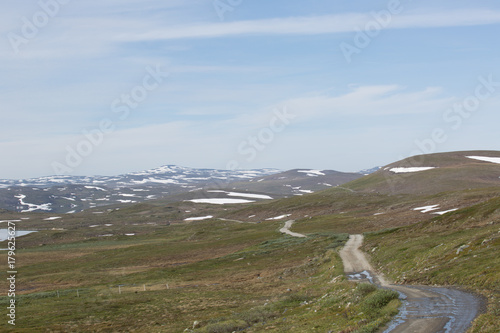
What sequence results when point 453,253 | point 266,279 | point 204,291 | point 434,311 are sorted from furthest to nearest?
point 266,279
point 204,291
point 453,253
point 434,311

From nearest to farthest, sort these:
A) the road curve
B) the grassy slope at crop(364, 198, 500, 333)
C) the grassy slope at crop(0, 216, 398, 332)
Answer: the road curve < the grassy slope at crop(364, 198, 500, 333) < the grassy slope at crop(0, 216, 398, 332)

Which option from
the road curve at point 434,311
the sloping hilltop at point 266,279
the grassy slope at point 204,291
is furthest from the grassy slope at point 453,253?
the grassy slope at point 204,291

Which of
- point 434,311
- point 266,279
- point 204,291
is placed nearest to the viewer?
point 434,311

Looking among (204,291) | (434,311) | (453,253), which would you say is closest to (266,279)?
(204,291)

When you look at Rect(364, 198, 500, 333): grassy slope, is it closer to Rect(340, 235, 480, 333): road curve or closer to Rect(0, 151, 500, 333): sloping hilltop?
Rect(0, 151, 500, 333): sloping hilltop

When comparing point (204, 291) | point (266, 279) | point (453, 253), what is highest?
point (453, 253)

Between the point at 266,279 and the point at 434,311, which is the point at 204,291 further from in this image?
the point at 434,311

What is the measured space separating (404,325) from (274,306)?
51.9 feet

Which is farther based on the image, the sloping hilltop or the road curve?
the sloping hilltop

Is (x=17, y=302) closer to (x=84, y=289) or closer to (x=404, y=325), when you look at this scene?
(x=84, y=289)

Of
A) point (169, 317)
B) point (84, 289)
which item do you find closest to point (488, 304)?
point (169, 317)

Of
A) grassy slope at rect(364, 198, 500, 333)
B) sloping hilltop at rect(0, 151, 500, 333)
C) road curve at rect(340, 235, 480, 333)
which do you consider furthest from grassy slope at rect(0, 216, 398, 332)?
grassy slope at rect(364, 198, 500, 333)

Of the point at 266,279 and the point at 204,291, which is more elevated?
the point at 204,291


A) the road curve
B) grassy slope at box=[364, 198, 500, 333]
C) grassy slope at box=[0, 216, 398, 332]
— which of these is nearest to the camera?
the road curve
